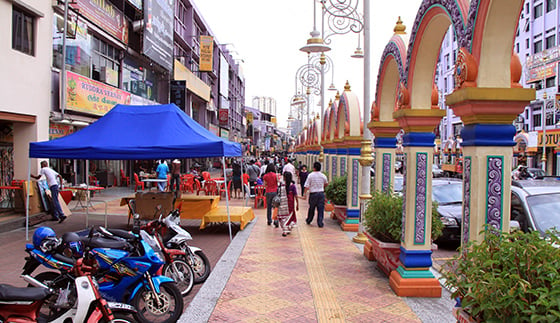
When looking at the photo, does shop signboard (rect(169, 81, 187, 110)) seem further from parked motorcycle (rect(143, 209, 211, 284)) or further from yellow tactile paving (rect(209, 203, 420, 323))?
parked motorcycle (rect(143, 209, 211, 284))

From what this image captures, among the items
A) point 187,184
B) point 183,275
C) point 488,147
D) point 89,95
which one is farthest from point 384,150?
point 187,184

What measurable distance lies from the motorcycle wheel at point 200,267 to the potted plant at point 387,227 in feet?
8.88

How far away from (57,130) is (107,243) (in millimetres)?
11276

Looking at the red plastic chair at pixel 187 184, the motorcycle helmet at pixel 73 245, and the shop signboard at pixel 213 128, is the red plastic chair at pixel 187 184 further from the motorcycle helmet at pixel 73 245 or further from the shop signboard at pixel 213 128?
the shop signboard at pixel 213 128

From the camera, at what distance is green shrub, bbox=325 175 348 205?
12023mm

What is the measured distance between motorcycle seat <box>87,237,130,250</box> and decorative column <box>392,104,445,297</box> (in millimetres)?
3679

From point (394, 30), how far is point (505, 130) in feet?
13.1

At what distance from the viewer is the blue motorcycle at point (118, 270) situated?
4707mm

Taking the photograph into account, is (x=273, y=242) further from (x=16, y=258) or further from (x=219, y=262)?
(x=16, y=258)

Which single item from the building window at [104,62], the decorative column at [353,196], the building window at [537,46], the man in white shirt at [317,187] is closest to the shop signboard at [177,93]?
the building window at [104,62]

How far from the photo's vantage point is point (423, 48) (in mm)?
6164

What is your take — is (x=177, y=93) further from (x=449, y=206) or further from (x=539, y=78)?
(x=539, y=78)

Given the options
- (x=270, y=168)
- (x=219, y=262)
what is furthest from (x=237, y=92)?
(x=219, y=262)

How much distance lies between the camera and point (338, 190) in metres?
12.2
